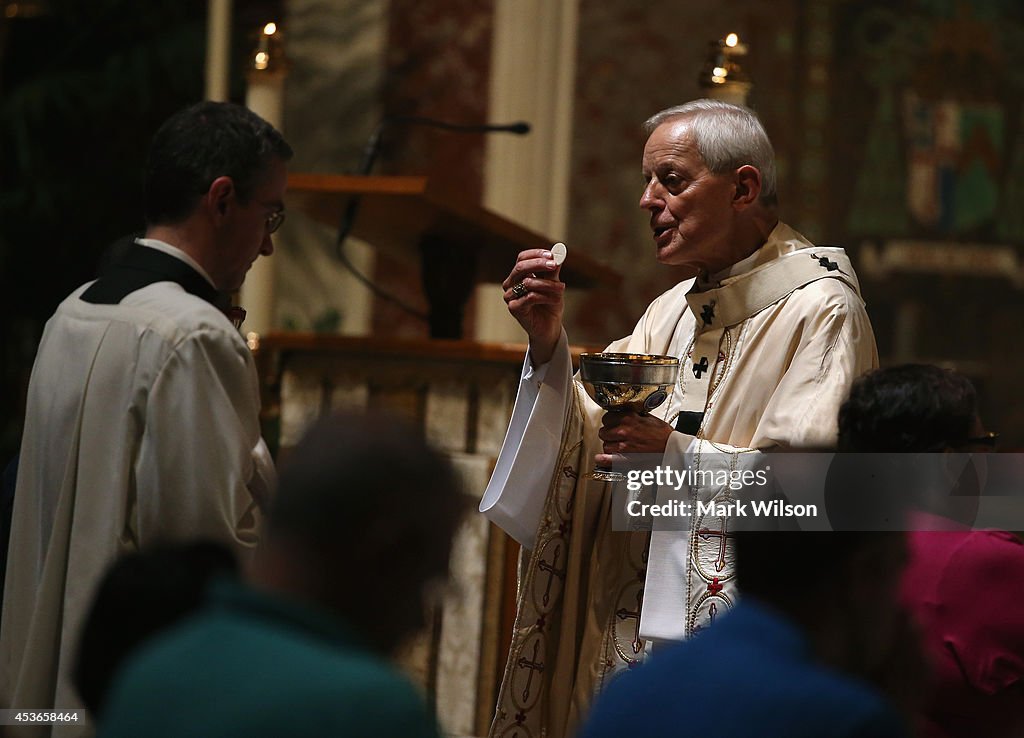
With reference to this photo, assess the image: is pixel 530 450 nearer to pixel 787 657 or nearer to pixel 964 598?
pixel 964 598

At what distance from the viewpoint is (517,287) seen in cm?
309

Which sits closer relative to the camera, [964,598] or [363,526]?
[363,526]

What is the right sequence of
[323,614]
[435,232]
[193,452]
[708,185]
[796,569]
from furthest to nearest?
[435,232] → [708,185] → [193,452] → [796,569] → [323,614]

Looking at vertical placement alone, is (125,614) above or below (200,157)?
below

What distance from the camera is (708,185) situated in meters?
3.17

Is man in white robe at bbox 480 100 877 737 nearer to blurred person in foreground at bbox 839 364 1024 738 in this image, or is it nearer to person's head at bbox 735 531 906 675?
blurred person in foreground at bbox 839 364 1024 738

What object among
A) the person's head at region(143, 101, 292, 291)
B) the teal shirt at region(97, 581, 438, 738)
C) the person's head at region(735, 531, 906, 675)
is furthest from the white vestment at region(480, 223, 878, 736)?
the teal shirt at region(97, 581, 438, 738)

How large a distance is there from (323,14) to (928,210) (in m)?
3.45

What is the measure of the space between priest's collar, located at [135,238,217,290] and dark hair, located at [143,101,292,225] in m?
0.05

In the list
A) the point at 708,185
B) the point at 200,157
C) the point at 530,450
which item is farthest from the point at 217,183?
the point at 708,185

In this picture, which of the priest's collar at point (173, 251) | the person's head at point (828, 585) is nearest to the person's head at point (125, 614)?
the person's head at point (828, 585)

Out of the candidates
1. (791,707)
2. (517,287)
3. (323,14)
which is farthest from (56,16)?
(791,707)

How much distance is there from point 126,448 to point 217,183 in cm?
51

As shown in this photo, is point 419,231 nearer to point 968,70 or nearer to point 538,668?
point 538,668
